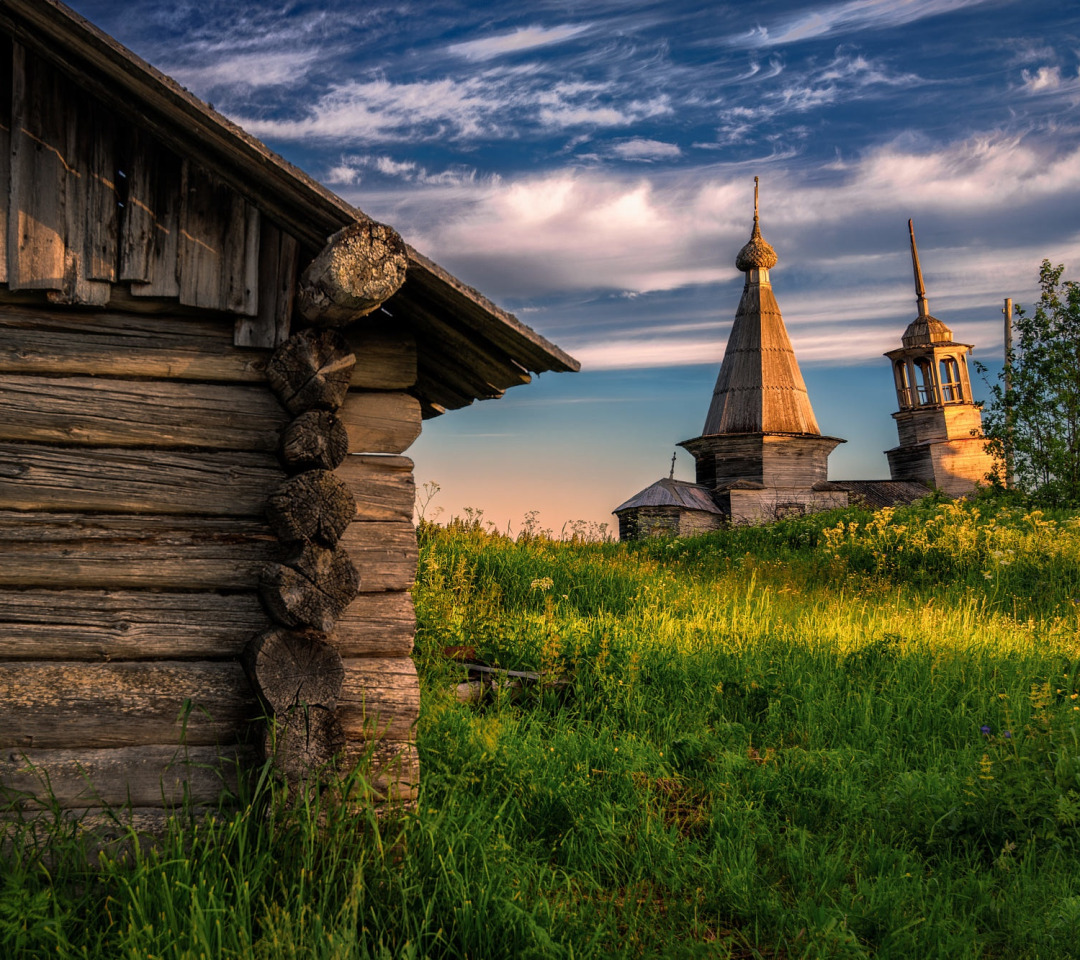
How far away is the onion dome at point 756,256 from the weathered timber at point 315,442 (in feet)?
99.3

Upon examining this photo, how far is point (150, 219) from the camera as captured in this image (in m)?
4.05

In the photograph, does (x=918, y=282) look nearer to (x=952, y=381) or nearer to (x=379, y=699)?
(x=952, y=381)

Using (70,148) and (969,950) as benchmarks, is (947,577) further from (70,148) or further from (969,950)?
(70,148)

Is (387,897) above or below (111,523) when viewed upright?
below

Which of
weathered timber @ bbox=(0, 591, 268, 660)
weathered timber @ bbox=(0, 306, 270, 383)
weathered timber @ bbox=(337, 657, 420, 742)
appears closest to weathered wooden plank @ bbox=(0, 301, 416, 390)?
weathered timber @ bbox=(0, 306, 270, 383)

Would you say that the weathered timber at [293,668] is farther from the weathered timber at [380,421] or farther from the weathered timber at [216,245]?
the weathered timber at [216,245]

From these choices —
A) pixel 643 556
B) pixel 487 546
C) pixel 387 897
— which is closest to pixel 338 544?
pixel 387 897

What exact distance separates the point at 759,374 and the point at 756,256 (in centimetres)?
511

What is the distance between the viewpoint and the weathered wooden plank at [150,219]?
13.1ft

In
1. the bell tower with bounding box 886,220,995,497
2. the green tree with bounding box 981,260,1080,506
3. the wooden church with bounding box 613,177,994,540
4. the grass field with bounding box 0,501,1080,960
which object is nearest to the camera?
the grass field with bounding box 0,501,1080,960

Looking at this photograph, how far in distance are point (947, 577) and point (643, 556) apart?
5.04 m

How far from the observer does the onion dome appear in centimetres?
3181

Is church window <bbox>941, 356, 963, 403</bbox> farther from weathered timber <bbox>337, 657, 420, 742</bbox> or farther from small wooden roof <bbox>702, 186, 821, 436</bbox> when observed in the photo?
weathered timber <bbox>337, 657, 420, 742</bbox>

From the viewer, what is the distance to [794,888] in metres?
4.11
